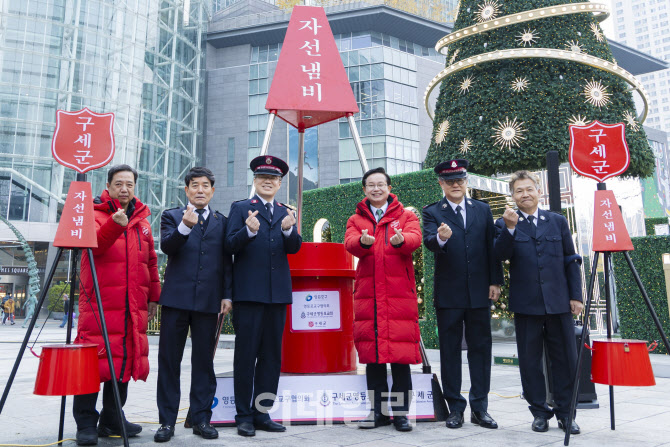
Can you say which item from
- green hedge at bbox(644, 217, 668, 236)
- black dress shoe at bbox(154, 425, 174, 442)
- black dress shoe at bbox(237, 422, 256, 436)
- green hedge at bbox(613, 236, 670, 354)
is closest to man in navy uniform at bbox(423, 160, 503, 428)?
black dress shoe at bbox(237, 422, 256, 436)

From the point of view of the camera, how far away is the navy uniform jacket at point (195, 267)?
381cm

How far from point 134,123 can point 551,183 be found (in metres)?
33.7

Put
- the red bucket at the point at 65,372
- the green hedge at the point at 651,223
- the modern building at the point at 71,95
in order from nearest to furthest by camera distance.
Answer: the red bucket at the point at 65,372
the green hedge at the point at 651,223
the modern building at the point at 71,95

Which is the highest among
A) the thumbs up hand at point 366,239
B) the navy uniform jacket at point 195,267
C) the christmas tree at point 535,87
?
the christmas tree at point 535,87

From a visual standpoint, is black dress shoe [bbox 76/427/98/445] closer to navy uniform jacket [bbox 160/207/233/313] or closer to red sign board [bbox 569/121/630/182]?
navy uniform jacket [bbox 160/207/233/313]

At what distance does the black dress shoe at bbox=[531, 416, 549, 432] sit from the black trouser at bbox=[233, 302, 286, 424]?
6.32 ft

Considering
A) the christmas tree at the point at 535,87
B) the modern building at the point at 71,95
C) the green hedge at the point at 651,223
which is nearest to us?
the christmas tree at the point at 535,87

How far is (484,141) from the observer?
9820mm

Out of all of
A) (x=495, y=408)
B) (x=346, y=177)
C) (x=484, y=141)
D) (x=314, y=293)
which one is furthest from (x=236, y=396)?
(x=346, y=177)

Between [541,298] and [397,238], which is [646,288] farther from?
[397,238]

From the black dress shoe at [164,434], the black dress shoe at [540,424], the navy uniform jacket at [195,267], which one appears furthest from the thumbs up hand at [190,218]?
the black dress shoe at [540,424]

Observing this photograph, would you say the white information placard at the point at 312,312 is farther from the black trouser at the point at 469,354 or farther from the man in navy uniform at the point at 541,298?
the man in navy uniform at the point at 541,298

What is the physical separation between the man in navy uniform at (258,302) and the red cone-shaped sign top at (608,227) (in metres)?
2.24

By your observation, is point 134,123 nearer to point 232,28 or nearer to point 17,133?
point 17,133
